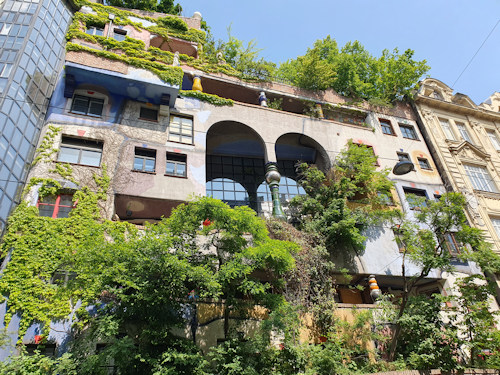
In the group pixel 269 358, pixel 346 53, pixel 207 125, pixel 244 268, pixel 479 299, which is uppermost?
pixel 346 53

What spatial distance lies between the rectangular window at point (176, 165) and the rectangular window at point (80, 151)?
2.80 meters

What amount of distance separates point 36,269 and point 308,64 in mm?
17530

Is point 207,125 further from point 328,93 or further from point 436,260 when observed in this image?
point 436,260

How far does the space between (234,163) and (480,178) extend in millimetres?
14735

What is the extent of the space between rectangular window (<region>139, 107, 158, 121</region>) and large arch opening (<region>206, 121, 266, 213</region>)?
3.03m

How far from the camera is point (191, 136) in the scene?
1723 centimetres

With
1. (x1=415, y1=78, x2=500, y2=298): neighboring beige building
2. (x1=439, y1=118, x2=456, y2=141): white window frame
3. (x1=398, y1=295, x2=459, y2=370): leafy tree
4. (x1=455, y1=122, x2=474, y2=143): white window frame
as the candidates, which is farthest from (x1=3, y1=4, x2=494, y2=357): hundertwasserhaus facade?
(x1=455, y1=122, x2=474, y2=143): white window frame

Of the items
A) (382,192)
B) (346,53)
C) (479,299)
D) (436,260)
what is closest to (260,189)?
(382,192)

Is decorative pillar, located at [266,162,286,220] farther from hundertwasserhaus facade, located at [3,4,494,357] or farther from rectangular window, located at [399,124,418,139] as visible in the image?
rectangular window, located at [399,124,418,139]

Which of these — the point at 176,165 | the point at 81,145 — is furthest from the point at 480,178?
the point at 81,145

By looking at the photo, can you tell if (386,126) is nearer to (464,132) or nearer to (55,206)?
(464,132)

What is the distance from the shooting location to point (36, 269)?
36.0ft

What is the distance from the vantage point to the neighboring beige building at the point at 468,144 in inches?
802

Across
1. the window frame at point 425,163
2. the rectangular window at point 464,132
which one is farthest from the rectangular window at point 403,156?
the rectangular window at point 464,132
